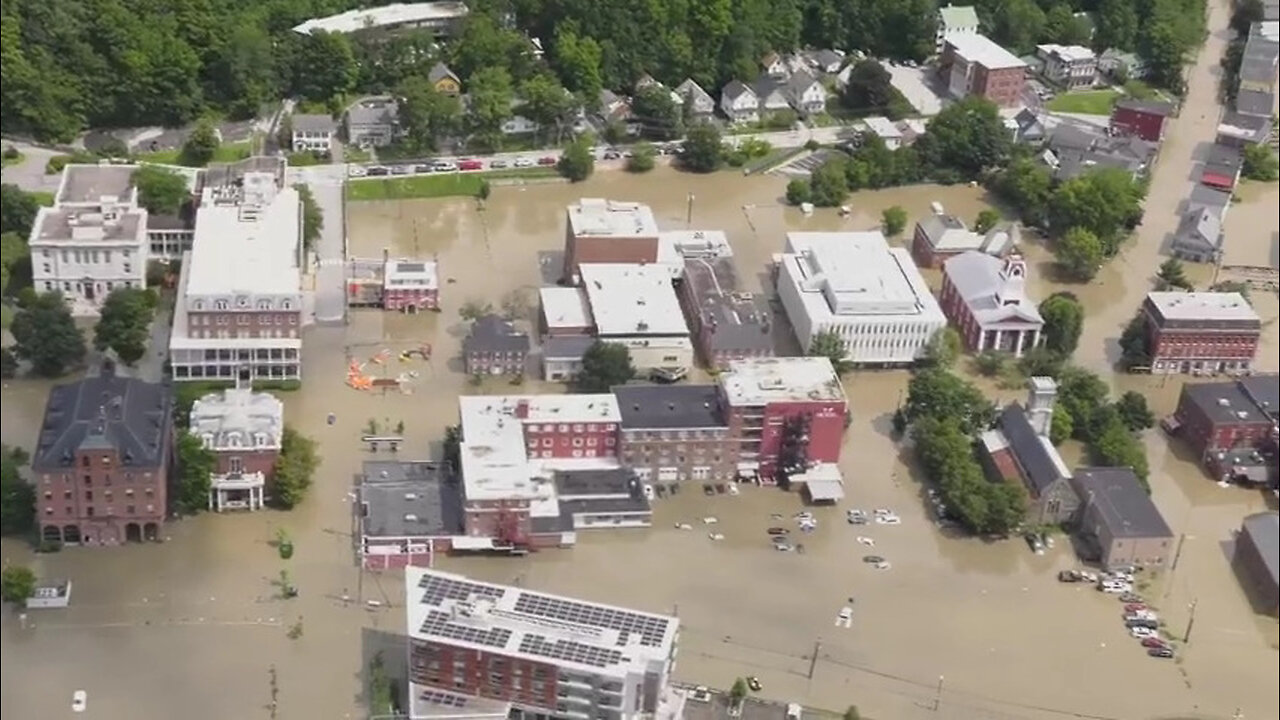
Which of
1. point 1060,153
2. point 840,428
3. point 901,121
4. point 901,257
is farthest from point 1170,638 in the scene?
point 901,121

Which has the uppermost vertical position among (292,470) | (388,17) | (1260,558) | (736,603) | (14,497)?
(14,497)

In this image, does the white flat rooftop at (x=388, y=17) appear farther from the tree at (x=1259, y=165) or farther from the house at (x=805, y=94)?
the tree at (x=1259, y=165)

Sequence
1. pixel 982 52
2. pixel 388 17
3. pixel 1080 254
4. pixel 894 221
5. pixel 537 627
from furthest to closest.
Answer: pixel 982 52 → pixel 388 17 → pixel 894 221 → pixel 1080 254 → pixel 537 627

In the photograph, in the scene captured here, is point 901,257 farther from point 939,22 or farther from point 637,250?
point 939,22

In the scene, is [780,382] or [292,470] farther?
[780,382]

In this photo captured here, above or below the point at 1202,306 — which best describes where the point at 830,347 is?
below

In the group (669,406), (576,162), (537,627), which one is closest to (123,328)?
(669,406)

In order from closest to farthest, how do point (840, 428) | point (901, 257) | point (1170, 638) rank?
1. point (1170, 638)
2. point (840, 428)
3. point (901, 257)

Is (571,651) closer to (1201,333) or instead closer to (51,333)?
(51,333)

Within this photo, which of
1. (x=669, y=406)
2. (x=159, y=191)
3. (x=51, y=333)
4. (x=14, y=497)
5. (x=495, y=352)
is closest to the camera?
(x=14, y=497)
